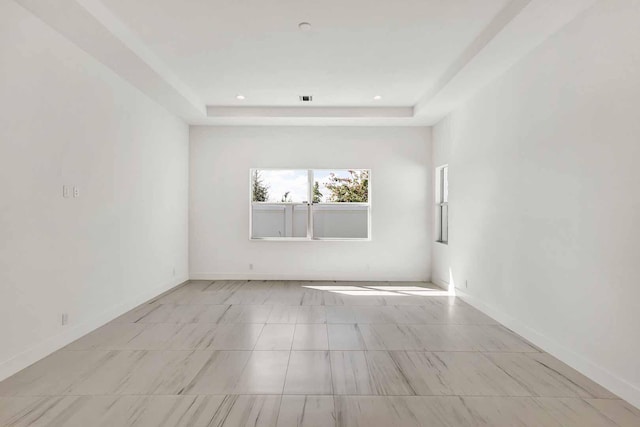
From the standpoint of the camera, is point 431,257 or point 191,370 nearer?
point 191,370

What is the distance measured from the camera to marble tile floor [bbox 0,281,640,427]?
2367 millimetres

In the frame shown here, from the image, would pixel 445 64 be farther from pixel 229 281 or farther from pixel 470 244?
pixel 229 281

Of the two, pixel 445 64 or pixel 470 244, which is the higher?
pixel 445 64

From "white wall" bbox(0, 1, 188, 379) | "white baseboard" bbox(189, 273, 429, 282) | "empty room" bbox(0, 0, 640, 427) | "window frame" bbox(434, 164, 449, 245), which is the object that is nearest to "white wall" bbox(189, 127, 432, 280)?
"white baseboard" bbox(189, 273, 429, 282)

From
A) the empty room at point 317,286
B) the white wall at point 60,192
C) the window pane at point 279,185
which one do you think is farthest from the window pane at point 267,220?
the white wall at point 60,192

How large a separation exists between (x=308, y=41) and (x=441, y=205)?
13.2 ft

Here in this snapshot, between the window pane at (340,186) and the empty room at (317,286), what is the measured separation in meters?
1.24

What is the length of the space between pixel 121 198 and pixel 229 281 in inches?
108

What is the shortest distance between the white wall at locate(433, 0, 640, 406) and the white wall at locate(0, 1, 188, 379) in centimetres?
441

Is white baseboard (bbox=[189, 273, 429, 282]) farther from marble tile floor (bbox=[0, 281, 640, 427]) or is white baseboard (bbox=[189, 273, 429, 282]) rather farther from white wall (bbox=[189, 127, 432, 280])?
marble tile floor (bbox=[0, 281, 640, 427])

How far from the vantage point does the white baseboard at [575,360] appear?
2.56 meters

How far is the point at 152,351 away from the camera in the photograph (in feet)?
11.3

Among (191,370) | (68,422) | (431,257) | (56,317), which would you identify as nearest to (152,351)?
(191,370)

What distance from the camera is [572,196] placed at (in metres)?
3.16
